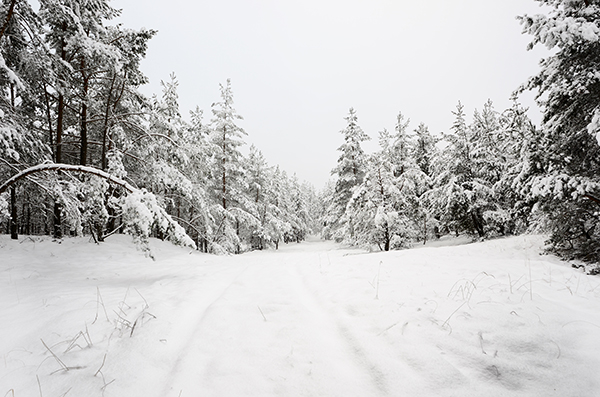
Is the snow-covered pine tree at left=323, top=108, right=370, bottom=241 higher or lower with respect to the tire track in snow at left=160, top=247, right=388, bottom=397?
higher

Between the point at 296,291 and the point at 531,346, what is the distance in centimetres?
337

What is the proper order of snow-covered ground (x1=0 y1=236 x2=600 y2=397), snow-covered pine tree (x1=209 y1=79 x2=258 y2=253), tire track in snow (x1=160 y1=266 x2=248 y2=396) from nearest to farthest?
snow-covered ground (x1=0 y1=236 x2=600 y2=397), tire track in snow (x1=160 y1=266 x2=248 y2=396), snow-covered pine tree (x1=209 y1=79 x2=258 y2=253)

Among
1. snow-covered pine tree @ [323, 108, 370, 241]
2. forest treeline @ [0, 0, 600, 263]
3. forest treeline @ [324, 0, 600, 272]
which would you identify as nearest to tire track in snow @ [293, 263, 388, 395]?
forest treeline @ [0, 0, 600, 263]

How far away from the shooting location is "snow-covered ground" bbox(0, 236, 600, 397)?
2.04m

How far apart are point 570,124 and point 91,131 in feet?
64.0

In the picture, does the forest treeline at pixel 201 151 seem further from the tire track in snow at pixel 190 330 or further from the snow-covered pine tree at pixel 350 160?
the tire track in snow at pixel 190 330

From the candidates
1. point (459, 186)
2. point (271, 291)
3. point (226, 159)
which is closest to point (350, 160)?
point (459, 186)

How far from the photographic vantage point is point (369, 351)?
2.52 metres

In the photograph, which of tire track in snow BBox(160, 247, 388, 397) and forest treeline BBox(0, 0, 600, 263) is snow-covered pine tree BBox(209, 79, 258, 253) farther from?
tire track in snow BBox(160, 247, 388, 397)

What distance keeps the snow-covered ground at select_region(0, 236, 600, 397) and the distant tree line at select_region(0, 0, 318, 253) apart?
96.3 inches

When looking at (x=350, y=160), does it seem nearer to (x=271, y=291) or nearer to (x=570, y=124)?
(x=570, y=124)

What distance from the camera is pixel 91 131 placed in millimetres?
12109

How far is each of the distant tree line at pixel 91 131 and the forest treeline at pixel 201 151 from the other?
6 centimetres

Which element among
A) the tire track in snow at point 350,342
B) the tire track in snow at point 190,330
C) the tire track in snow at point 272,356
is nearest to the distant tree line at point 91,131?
the tire track in snow at point 190,330
